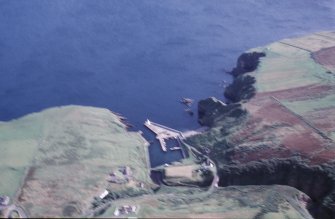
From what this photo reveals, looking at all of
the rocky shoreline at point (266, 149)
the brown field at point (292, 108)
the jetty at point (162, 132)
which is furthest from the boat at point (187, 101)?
the brown field at point (292, 108)

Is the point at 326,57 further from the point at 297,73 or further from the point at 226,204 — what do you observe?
the point at 226,204

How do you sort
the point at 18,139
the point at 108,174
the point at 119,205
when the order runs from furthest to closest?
1. the point at 18,139
2. the point at 108,174
3. the point at 119,205

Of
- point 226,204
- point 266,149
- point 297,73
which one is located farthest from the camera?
point 297,73

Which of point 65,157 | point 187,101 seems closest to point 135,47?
point 187,101

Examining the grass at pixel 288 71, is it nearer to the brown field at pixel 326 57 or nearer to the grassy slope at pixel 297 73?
the grassy slope at pixel 297 73

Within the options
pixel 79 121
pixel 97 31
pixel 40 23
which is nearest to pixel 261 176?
pixel 79 121

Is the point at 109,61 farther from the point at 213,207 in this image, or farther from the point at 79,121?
the point at 213,207
